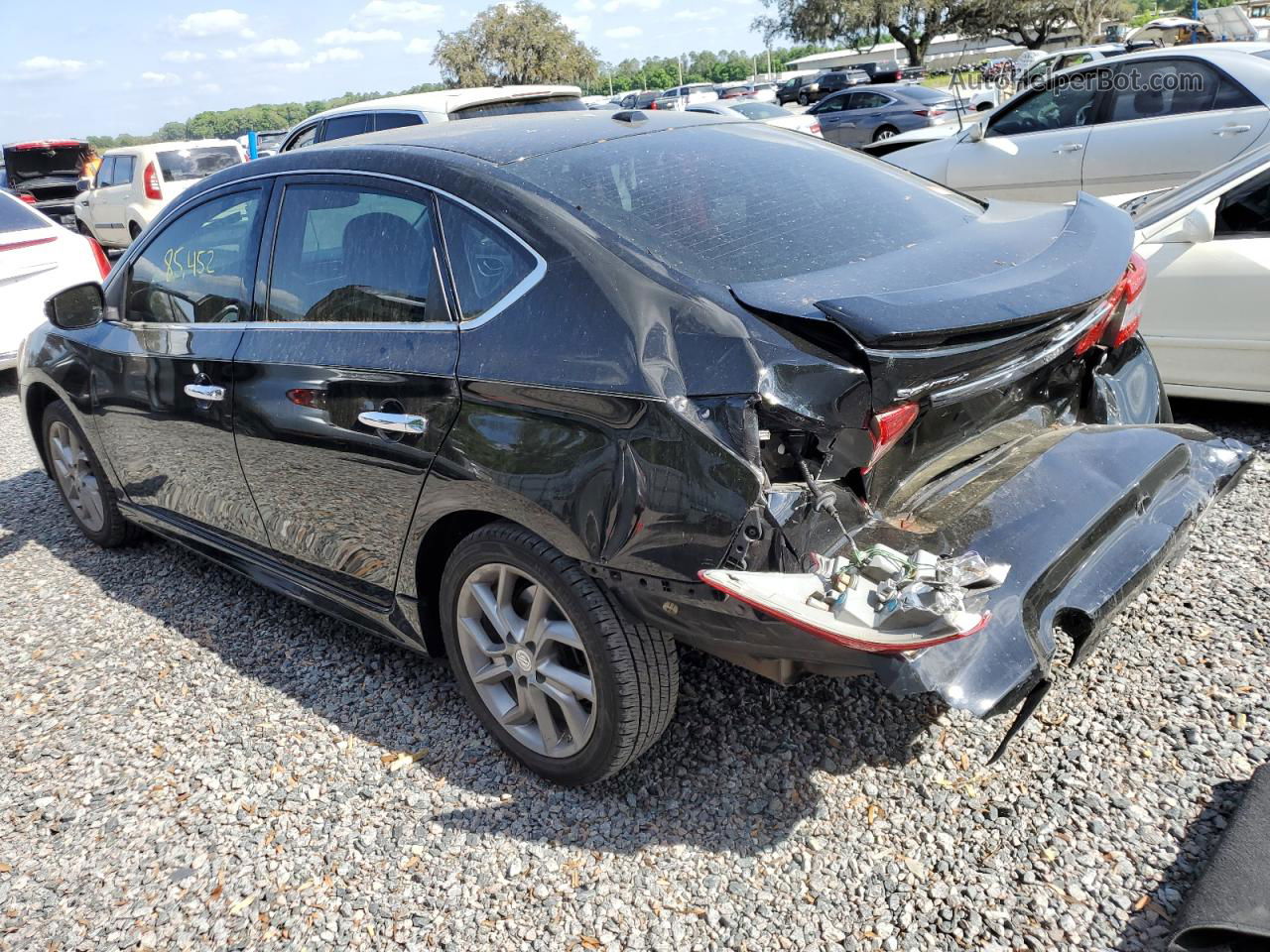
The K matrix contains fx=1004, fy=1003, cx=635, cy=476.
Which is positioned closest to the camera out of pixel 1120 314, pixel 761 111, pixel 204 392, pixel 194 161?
pixel 1120 314

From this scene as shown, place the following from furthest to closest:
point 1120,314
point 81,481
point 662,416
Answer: point 81,481, point 1120,314, point 662,416

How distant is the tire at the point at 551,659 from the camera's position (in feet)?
7.86

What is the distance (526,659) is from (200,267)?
1.98 m

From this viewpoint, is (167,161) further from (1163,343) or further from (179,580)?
(1163,343)

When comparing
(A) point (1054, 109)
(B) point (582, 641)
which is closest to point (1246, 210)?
(B) point (582, 641)

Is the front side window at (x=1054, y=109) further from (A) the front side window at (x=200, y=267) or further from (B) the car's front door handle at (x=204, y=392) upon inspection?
(B) the car's front door handle at (x=204, y=392)

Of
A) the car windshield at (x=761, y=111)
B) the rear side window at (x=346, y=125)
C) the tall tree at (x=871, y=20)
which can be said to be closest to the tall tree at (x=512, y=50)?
the tall tree at (x=871, y=20)

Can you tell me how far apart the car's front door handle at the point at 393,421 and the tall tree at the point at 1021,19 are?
52.8m

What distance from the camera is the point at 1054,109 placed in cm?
812

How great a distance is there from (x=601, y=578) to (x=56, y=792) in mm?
1878

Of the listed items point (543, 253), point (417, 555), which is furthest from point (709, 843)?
point (543, 253)

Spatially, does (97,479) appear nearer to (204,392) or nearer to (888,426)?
(204,392)

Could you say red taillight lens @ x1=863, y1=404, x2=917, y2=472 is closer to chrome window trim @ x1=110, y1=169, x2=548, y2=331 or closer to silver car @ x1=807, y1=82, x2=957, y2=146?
chrome window trim @ x1=110, y1=169, x2=548, y2=331

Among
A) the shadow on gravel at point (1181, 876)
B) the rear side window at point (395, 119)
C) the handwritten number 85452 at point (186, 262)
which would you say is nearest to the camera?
the shadow on gravel at point (1181, 876)
